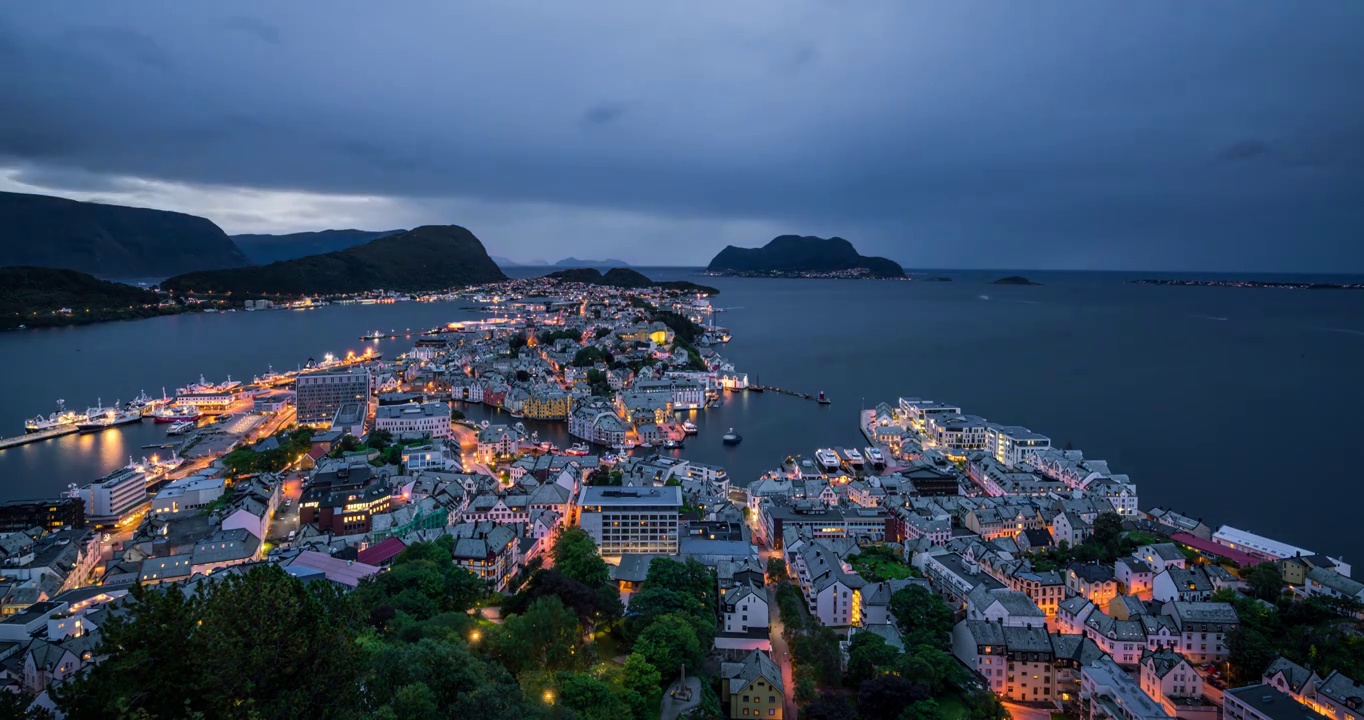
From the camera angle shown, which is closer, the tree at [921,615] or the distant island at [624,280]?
the tree at [921,615]

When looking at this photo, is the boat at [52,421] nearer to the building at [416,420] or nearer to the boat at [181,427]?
the boat at [181,427]

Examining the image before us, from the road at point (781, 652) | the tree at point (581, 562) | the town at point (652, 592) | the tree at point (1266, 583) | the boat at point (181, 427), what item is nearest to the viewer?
the town at point (652, 592)

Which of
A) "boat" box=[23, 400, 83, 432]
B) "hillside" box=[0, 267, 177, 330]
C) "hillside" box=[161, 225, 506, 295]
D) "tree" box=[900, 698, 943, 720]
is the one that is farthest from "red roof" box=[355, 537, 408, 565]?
"hillside" box=[161, 225, 506, 295]

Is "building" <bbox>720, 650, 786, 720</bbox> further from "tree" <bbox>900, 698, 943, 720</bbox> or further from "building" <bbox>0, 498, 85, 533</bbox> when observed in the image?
"building" <bbox>0, 498, 85, 533</bbox>

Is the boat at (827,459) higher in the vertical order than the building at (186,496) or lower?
lower

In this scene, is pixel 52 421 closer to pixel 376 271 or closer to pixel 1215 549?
pixel 1215 549

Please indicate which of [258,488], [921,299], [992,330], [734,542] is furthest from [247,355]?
[921,299]

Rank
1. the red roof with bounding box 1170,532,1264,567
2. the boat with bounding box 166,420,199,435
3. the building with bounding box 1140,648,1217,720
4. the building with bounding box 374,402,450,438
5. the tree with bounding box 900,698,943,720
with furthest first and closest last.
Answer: the boat with bounding box 166,420,199,435 → the building with bounding box 374,402,450,438 → the red roof with bounding box 1170,532,1264,567 → the building with bounding box 1140,648,1217,720 → the tree with bounding box 900,698,943,720

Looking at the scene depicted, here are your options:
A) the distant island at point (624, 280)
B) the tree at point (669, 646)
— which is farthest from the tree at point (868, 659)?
the distant island at point (624, 280)
